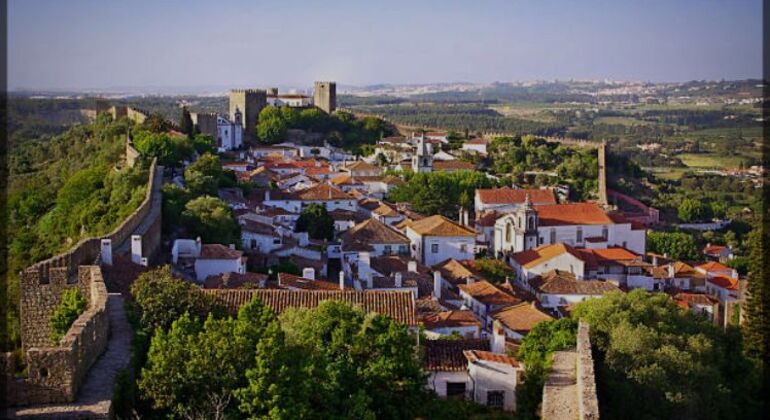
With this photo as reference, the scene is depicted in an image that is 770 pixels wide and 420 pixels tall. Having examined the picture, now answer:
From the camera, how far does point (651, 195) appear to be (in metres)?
49.0

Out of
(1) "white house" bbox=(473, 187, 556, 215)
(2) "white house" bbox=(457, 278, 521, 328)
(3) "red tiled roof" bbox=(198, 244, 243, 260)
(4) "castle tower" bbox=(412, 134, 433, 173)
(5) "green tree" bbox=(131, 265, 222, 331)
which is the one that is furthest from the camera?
(4) "castle tower" bbox=(412, 134, 433, 173)

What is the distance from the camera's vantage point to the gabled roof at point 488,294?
20.2 metres

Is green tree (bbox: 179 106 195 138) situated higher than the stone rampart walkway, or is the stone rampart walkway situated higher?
green tree (bbox: 179 106 195 138)

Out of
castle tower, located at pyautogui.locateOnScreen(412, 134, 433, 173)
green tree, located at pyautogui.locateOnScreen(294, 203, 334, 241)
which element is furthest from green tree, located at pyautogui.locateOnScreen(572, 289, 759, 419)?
castle tower, located at pyautogui.locateOnScreen(412, 134, 433, 173)

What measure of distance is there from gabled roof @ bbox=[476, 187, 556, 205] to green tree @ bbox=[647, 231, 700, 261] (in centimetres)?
381

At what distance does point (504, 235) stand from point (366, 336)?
69.9ft

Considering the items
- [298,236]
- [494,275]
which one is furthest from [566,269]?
[298,236]

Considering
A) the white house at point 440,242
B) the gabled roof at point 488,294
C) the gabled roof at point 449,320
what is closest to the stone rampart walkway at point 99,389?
the gabled roof at point 449,320

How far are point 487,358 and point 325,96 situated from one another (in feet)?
146

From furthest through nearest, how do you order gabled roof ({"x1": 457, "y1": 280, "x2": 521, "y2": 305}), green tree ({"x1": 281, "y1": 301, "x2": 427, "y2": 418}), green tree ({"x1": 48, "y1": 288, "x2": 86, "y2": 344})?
gabled roof ({"x1": 457, "y1": 280, "x2": 521, "y2": 305}) < green tree ({"x1": 48, "y1": 288, "x2": 86, "y2": 344}) < green tree ({"x1": 281, "y1": 301, "x2": 427, "y2": 418})

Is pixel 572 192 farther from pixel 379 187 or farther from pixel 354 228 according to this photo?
pixel 354 228

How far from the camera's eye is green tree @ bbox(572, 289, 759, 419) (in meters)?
11.4

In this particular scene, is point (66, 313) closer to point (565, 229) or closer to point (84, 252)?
point (84, 252)

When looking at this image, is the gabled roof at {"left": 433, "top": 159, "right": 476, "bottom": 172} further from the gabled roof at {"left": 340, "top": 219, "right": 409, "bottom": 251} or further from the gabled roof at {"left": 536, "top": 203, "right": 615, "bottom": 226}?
the gabled roof at {"left": 340, "top": 219, "right": 409, "bottom": 251}
